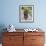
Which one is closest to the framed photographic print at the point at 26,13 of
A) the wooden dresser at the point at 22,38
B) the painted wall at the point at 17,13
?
the painted wall at the point at 17,13

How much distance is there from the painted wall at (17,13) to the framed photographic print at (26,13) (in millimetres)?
95

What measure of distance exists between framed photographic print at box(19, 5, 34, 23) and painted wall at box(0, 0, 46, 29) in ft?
0.31

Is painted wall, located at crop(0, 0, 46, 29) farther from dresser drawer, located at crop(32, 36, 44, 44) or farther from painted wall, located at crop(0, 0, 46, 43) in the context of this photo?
dresser drawer, located at crop(32, 36, 44, 44)

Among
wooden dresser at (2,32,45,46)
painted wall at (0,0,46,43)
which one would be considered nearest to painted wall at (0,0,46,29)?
painted wall at (0,0,46,43)

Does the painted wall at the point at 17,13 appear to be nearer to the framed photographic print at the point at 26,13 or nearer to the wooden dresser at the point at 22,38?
the framed photographic print at the point at 26,13

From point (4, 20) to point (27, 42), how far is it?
1044mm

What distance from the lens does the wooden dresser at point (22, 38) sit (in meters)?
3.85

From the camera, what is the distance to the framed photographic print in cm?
428

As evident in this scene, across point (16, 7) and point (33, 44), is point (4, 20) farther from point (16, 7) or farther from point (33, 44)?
point (33, 44)

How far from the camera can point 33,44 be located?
388 centimetres

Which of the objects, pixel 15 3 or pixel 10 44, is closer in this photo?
pixel 10 44

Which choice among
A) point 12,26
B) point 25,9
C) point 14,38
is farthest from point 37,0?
point 14,38

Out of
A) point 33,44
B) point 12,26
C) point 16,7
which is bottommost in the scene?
point 33,44

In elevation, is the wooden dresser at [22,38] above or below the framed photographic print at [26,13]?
below
